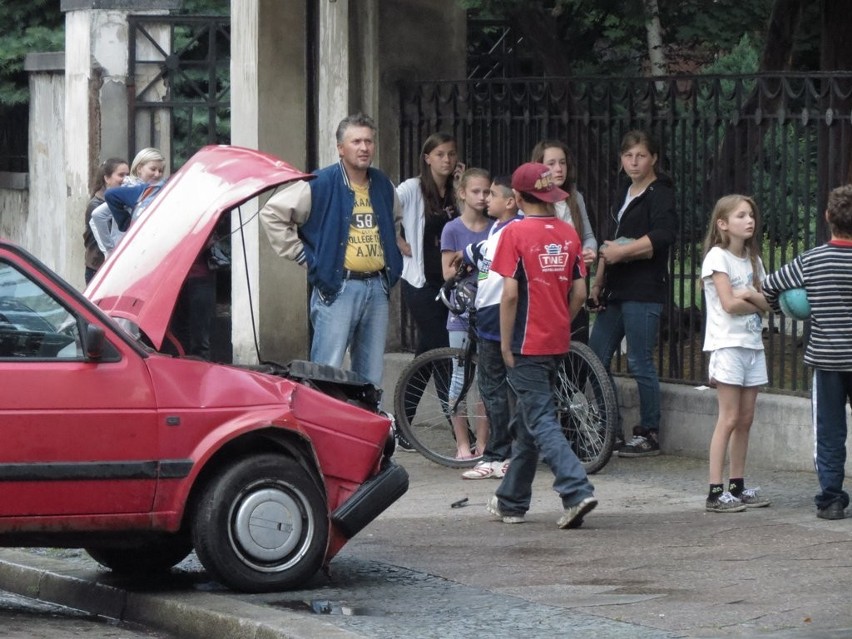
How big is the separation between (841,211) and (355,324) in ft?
9.01

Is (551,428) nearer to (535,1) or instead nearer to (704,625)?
(704,625)

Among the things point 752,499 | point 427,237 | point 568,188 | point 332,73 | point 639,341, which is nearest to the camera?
point 752,499

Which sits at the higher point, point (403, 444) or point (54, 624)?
point (403, 444)

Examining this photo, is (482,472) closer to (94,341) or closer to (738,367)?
(738,367)

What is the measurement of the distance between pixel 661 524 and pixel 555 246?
148cm

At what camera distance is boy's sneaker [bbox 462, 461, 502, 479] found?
35.3 feet

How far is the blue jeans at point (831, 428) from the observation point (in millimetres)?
9023

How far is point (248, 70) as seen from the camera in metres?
13.9

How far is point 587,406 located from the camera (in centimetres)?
1070

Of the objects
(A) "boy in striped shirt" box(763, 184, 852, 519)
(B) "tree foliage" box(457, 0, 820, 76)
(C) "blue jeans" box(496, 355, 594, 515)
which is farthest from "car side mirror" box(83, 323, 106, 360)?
(B) "tree foliage" box(457, 0, 820, 76)

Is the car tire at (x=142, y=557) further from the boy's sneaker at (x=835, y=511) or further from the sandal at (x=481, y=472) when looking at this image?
the boy's sneaker at (x=835, y=511)

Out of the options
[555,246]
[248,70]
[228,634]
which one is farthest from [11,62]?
[228,634]

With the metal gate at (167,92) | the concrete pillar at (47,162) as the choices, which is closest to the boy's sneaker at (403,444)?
the metal gate at (167,92)

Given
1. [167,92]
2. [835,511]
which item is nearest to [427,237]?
[835,511]
